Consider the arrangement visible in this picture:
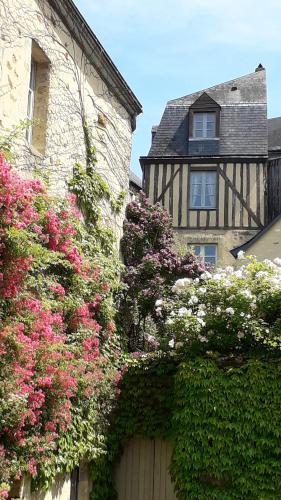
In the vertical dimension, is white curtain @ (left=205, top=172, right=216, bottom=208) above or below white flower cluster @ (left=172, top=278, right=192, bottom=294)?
above

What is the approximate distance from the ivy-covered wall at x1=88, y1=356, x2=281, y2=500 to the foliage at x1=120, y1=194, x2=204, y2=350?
182 centimetres

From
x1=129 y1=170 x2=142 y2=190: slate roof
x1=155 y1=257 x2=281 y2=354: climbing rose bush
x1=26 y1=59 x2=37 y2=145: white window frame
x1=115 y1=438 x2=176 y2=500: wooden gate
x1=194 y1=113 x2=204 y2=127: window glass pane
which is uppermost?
x1=194 y1=113 x2=204 y2=127: window glass pane

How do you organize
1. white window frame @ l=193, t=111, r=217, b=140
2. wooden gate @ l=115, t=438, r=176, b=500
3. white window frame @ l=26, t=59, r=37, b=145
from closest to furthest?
white window frame @ l=26, t=59, r=37, b=145
wooden gate @ l=115, t=438, r=176, b=500
white window frame @ l=193, t=111, r=217, b=140

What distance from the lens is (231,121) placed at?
15664 millimetres

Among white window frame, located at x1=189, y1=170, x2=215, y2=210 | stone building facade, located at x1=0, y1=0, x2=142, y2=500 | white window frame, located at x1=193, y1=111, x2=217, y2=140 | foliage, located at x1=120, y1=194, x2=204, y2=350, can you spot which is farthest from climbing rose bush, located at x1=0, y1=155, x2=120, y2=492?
white window frame, located at x1=193, y1=111, x2=217, y2=140

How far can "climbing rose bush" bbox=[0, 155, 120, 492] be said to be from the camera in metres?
4.96

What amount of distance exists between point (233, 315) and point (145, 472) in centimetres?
262

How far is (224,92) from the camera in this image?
1656 centimetres

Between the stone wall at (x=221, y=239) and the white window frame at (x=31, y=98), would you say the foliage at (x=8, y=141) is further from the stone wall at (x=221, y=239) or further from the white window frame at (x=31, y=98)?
the stone wall at (x=221, y=239)

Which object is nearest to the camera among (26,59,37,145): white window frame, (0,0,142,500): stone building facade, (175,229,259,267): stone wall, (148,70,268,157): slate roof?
(0,0,142,500): stone building facade

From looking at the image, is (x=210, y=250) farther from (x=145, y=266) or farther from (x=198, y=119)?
(x=145, y=266)

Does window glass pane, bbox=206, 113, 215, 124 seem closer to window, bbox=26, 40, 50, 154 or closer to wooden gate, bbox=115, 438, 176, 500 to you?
window, bbox=26, 40, 50, 154

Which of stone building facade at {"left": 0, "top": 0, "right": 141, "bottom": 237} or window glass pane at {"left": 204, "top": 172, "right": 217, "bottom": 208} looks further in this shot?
window glass pane at {"left": 204, "top": 172, "right": 217, "bottom": 208}

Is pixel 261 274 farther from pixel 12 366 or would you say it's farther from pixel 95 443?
pixel 12 366
